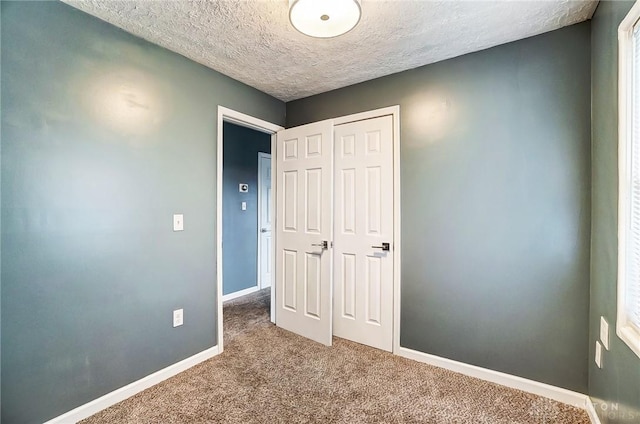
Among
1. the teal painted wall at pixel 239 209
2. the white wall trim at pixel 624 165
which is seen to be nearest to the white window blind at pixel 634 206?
the white wall trim at pixel 624 165

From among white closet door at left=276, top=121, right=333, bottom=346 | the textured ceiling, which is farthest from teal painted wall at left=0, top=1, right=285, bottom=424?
white closet door at left=276, top=121, right=333, bottom=346

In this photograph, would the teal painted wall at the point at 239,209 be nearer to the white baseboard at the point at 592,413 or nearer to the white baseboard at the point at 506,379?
the white baseboard at the point at 506,379

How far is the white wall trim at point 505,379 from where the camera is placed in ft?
5.85

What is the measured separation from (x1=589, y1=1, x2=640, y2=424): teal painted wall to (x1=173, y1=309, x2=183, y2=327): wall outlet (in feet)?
8.36

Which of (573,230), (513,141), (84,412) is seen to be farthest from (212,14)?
(573,230)

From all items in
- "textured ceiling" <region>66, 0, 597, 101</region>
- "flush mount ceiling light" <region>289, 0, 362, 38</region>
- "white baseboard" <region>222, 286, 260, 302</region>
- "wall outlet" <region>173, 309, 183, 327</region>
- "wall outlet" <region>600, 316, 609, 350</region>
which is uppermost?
"textured ceiling" <region>66, 0, 597, 101</region>

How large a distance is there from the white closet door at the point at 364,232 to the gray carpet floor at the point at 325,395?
0.27m

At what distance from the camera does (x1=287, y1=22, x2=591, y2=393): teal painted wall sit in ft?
5.87

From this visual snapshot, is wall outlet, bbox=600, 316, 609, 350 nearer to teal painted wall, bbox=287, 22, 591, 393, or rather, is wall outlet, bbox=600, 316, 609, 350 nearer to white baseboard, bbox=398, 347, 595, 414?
teal painted wall, bbox=287, 22, 591, 393

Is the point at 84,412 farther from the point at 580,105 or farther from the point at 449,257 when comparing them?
the point at 580,105

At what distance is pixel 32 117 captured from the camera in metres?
1.50

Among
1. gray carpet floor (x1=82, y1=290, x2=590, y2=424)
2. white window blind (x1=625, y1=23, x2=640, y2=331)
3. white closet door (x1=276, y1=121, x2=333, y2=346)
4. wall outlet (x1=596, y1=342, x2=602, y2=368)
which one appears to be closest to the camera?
white window blind (x1=625, y1=23, x2=640, y2=331)

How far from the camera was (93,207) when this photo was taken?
1.72 meters

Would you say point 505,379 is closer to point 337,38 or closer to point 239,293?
point 337,38
